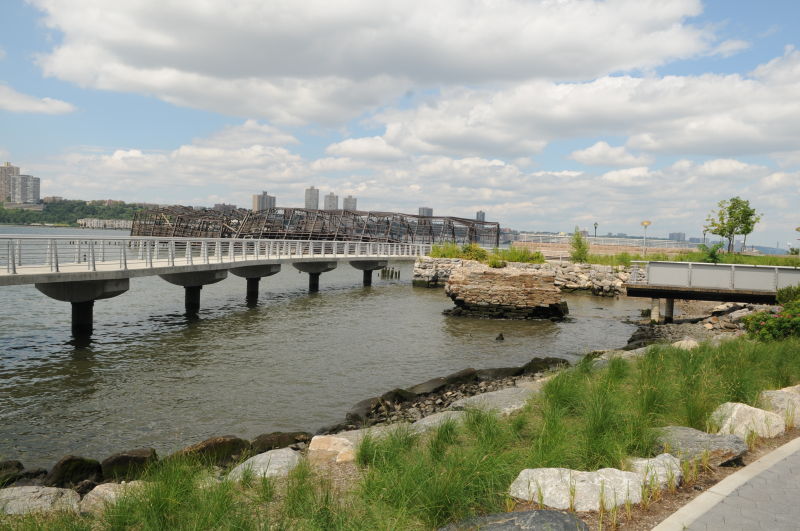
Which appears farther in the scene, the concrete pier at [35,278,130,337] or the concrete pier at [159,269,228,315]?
the concrete pier at [159,269,228,315]

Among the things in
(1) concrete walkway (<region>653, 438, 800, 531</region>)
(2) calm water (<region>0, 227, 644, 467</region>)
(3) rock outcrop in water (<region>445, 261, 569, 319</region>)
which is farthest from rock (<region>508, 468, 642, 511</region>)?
(3) rock outcrop in water (<region>445, 261, 569, 319</region>)

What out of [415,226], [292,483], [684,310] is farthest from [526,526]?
[415,226]

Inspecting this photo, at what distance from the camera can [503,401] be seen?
8.87 meters

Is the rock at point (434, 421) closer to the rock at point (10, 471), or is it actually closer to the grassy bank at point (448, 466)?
the grassy bank at point (448, 466)

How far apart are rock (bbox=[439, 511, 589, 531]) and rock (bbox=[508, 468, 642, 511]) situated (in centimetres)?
29

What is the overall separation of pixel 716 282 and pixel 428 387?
15.1 m

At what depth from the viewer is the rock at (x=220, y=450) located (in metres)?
7.81

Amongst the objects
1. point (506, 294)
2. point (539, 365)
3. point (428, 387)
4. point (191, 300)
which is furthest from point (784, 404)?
point (191, 300)

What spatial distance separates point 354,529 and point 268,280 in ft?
137

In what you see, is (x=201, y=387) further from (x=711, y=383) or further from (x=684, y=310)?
(x=684, y=310)

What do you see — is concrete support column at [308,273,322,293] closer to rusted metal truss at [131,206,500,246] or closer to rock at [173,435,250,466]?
rock at [173,435,250,466]

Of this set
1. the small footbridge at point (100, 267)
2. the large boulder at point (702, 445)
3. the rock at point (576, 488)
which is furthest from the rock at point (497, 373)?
the small footbridge at point (100, 267)

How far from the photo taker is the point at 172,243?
79.9 feet

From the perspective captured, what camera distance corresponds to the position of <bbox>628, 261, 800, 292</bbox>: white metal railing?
2122 centimetres
